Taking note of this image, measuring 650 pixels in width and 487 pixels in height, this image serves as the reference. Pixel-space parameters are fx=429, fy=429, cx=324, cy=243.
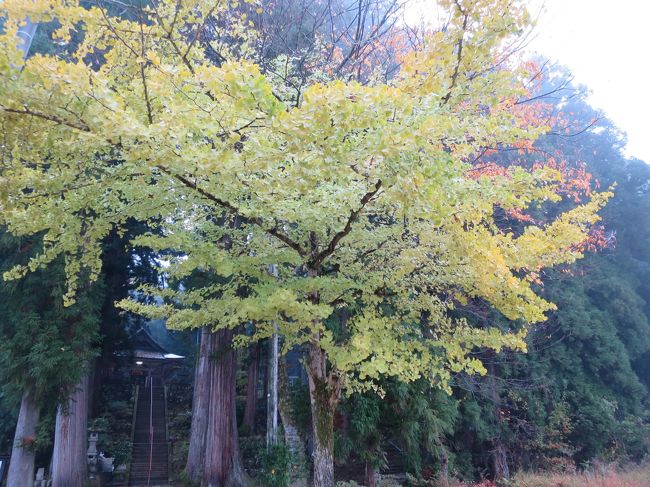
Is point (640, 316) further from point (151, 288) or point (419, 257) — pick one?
point (151, 288)

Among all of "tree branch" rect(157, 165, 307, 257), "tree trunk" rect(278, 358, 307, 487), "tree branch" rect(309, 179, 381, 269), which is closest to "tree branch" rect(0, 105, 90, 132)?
"tree branch" rect(157, 165, 307, 257)

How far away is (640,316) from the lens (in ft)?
57.8

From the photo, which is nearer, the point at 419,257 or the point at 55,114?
the point at 55,114

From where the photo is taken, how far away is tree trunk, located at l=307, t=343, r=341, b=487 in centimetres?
522

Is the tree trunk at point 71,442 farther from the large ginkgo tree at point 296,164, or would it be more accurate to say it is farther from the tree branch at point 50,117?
the tree branch at point 50,117

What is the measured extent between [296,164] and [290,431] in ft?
29.0

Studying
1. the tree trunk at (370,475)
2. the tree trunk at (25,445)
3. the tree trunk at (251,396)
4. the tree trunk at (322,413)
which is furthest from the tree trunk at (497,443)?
the tree trunk at (25,445)

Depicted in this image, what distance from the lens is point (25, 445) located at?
9.89 meters

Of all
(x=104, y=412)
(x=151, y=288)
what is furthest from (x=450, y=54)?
(x=104, y=412)

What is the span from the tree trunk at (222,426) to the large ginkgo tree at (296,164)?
5114 millimetres

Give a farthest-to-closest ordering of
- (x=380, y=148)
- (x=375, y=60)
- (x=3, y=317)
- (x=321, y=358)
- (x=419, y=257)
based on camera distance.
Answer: (x=3, y=317), (x=375, y=60), (x=321, y=358), (x=419, y=257), (x=380, y=148)

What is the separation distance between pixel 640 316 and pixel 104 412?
2181 centimetres

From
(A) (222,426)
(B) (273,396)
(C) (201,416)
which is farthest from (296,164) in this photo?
(C) (201,416)

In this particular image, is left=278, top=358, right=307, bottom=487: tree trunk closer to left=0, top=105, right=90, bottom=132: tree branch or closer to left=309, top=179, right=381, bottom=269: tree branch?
left=309, top=179, right=381, bottom=269: tree branch
